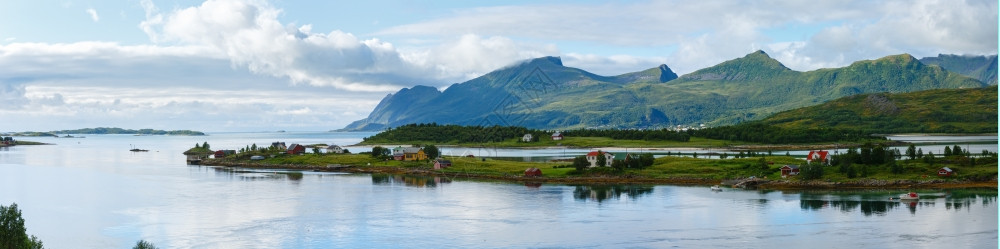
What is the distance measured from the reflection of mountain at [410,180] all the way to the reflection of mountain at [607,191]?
565 inches

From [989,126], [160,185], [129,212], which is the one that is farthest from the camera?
[989,126]

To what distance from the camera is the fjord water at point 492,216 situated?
141ft

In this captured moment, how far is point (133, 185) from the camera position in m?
78.8

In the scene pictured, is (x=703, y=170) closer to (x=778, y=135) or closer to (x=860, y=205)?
(x=860, y=205)

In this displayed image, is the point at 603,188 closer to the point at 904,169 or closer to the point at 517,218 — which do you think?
the point at 517,218

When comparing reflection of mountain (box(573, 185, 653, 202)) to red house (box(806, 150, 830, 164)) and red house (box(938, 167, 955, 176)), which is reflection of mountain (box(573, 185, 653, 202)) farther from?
red house (box(938, 167, 955, 176))

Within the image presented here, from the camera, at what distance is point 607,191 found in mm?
67688

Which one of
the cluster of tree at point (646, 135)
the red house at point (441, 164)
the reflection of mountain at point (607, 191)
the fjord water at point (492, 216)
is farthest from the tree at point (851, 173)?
the cluster of tree at point (646, 135)

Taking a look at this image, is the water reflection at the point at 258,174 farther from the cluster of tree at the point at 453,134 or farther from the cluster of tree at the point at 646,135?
the cluster of tree at the point at 646,135

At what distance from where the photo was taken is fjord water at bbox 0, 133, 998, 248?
42906mm

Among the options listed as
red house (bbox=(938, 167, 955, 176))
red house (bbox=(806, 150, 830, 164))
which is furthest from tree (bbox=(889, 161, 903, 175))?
red house (bbox=(806, 150, 830, 164))

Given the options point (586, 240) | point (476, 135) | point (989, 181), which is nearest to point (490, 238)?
point (586, 240)

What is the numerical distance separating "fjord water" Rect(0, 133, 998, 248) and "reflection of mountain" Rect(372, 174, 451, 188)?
1.13 m

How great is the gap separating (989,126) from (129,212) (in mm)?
179247
